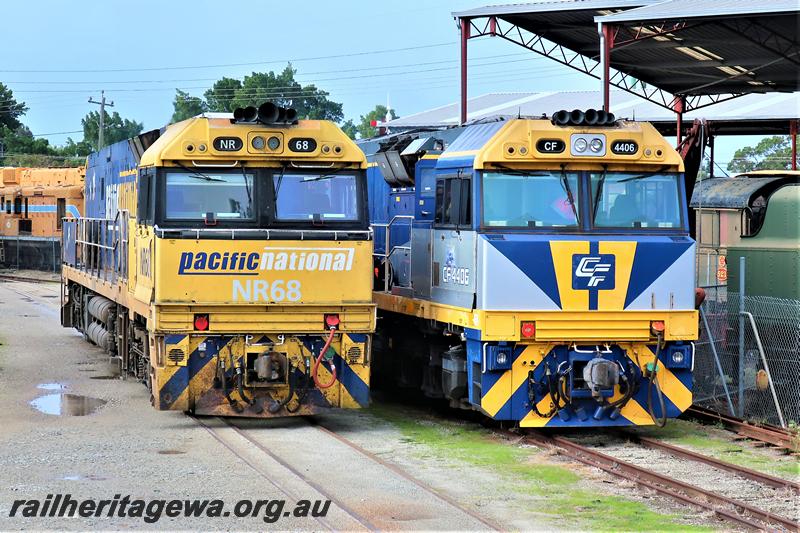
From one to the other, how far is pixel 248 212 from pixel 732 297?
765 cm

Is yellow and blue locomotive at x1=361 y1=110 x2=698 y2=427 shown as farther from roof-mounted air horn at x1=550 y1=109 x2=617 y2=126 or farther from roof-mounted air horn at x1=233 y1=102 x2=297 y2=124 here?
roof-mounted air horn at x1=233 y1=102 x2=297 y2=124

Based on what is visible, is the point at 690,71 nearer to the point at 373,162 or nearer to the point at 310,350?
the point at 373,162

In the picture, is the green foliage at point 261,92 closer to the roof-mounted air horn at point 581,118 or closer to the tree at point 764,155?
the tree at point 764,155

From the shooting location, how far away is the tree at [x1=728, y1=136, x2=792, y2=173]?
7462cm

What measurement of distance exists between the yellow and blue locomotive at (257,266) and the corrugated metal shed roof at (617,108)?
15.8m

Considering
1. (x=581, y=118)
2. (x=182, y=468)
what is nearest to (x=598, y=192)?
(x=581, y=118)

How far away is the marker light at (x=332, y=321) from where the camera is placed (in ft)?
43.5

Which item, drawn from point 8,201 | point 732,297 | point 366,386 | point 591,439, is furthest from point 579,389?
point 8,201

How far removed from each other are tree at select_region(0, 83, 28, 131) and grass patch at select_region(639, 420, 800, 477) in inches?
3370

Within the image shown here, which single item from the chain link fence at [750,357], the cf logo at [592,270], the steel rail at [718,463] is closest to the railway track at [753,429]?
the chain link fence at [750,357]

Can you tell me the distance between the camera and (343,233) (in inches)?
521

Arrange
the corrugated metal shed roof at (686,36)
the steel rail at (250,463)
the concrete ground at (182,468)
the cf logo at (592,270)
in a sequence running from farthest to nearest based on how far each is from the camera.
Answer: the corrugated metal shed roof at (686,36)
the cf logo at (592,270)
the concrete ground at (182,468)
the steel rail at (250,463)

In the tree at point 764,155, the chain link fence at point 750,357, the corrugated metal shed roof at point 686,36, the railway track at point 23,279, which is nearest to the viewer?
the chain link fence at point 750,357

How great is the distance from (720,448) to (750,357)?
14.1 feet
